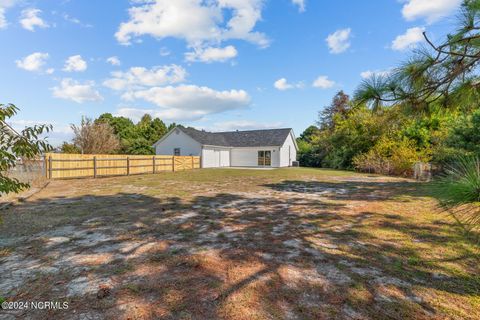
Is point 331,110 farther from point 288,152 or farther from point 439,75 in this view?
point 439,75

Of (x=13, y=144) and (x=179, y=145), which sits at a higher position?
(x=179, y=145)

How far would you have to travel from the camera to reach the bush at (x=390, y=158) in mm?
15812

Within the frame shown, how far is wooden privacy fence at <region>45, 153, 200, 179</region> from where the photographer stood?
13.1 metres

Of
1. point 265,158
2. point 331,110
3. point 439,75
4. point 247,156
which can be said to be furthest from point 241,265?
point 331,110

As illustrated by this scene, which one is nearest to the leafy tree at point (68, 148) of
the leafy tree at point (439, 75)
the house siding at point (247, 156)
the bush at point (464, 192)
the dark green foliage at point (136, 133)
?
the dark green foliage at point (136, 133)

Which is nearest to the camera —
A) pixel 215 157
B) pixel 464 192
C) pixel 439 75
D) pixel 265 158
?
pixel 464 192

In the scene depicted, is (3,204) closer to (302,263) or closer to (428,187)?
(302,263)

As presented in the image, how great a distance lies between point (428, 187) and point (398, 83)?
2.88 metres

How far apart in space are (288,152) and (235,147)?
6420 millimetres

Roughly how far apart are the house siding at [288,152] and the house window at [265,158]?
4.42ft

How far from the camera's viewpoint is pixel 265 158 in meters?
28.7

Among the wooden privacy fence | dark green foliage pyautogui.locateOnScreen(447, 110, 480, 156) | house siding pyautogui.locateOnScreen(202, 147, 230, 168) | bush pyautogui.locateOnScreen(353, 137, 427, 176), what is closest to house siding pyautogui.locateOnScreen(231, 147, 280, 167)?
house siding pyautogui.locateOnScreen(202, 147, 230, 168)

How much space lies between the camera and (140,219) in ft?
17.2

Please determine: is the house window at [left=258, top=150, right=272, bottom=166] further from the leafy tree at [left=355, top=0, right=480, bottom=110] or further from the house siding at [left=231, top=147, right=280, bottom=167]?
the leafy tree at [left=355, top=0, right=480, bottom=110]
